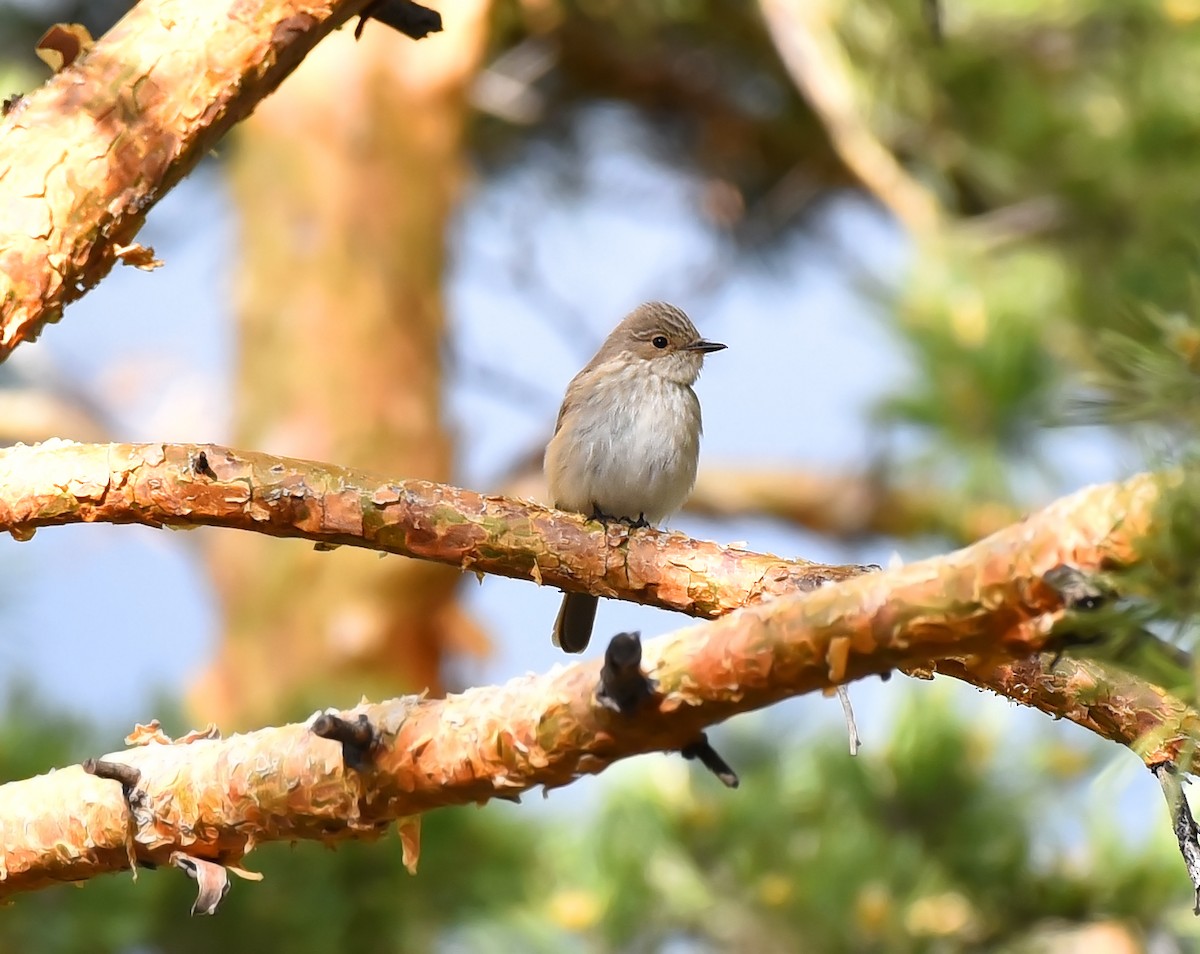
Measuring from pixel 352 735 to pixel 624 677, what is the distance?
0.44m

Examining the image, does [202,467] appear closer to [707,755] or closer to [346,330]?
[707,755]

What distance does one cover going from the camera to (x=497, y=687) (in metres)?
1.79

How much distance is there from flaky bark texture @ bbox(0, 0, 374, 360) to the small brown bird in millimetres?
2148

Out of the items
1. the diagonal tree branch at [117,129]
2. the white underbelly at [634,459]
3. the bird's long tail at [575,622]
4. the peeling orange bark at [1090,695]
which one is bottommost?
the bird's long tail at [575,622]

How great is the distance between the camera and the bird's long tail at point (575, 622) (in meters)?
4.59

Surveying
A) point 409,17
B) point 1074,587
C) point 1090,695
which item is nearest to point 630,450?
point 409,17

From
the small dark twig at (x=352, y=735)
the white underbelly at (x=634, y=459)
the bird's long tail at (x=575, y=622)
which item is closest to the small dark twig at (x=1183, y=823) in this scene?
the small dark twig at (x=352, y=735)

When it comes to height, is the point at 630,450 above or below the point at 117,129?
below

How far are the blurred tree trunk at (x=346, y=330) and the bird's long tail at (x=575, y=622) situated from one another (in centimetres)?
132

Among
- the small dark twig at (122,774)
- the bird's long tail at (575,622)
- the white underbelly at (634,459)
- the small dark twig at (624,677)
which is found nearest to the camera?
the small dark twig at (624,677)

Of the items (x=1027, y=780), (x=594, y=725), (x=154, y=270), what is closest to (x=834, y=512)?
(x=1027, y=780)

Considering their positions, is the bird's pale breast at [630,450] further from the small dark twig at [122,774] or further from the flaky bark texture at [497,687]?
the small dark twig at [122,774]

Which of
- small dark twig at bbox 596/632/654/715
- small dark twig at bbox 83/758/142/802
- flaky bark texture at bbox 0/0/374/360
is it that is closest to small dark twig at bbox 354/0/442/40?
flaky bark texture at bbox 0/0/374/360

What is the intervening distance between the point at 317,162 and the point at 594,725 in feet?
16.9
